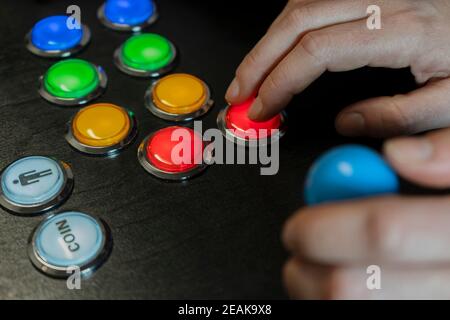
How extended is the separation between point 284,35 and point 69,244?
361 mm

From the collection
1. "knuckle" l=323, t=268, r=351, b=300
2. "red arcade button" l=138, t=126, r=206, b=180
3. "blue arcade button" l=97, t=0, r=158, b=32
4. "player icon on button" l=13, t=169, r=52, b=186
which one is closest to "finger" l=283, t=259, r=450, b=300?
"knuckle" l=323, t=268, r=351, b=300

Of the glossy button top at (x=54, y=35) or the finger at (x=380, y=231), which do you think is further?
the glossy button top at (x=54, y=35)

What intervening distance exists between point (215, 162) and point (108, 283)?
0.18m

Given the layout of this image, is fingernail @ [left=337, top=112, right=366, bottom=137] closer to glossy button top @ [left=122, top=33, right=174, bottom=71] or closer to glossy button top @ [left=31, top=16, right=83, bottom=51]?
glossy button top @ [left=122, top=33, right=174, bottom=71]

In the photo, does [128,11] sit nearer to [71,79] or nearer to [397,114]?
[71,79]

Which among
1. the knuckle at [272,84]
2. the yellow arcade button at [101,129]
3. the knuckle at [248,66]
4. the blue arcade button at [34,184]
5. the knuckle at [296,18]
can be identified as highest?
the knuckle at [296,18]

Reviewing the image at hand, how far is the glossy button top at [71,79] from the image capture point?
0.67m

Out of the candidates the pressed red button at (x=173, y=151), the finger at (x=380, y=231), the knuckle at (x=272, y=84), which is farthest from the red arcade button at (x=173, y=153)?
the finger at (x=380, y=231)

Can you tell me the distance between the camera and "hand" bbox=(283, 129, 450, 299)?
1.37 feet

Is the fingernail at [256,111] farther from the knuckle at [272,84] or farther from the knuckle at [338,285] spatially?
the knuckle at [338,285]

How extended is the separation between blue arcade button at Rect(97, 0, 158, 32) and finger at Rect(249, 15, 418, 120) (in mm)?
229

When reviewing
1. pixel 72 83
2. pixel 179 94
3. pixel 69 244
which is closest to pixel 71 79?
pixel 72 83
